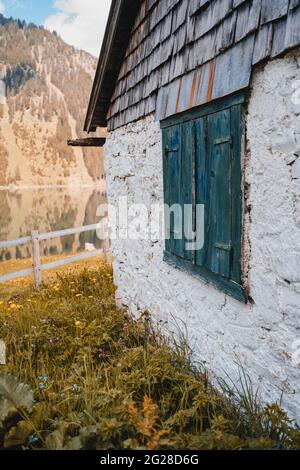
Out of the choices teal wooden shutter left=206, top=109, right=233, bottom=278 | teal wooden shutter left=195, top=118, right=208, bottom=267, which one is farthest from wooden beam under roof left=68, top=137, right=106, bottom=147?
teal wooden shutter left=206, top=109, right=233, bottom=278

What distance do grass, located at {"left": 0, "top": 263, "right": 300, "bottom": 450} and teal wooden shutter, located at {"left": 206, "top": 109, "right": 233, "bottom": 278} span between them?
966 mm

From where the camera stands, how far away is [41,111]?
115688 mm

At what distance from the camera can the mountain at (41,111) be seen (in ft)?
307

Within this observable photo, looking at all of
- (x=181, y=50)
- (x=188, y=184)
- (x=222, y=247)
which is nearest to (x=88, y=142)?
(x=181, y=50)

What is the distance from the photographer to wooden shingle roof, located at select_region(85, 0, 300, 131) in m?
2.42

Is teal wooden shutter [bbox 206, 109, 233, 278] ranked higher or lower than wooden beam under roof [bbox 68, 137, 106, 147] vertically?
lower

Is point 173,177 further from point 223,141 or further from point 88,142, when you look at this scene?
point 88,142

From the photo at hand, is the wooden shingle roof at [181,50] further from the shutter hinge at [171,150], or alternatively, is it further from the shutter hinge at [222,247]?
the shutter hinge at [222,247]

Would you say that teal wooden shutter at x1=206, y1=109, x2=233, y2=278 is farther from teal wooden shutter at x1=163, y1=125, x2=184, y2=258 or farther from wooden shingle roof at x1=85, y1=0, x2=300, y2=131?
teal wooden shutter at x1=163, y1=125, x2=184, y2=258

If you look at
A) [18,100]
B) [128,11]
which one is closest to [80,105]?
[18,100]

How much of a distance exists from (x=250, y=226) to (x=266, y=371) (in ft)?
3.54

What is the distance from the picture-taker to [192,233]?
354 cm

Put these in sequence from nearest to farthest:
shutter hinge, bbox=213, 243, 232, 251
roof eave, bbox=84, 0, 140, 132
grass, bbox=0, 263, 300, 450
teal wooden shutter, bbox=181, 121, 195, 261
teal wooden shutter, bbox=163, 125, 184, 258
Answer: grass, bbox=0, 263, 300, 450 < shutter hinge, bbox=213, 243, 232, 251 < teal wooden shutter, bbox=181, 121, 195, 261 < teal wooden shutter, bbox=163, 125, 184, 258 < roof eave, bbox=84, 0, 140, 132

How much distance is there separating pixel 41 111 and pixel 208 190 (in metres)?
125
